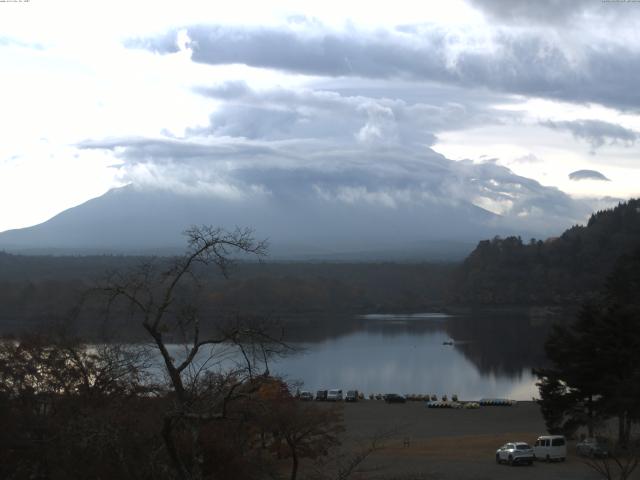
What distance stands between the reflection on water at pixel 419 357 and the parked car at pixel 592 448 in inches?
383

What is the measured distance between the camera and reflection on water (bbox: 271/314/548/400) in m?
29.9

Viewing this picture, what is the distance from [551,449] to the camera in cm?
1392

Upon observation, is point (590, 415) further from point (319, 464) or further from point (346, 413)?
point (346, 413)

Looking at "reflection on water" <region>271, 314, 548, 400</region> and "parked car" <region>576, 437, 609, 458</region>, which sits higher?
"parked car" <region>576, 437, 609, 458</region>

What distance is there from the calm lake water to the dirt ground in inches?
115

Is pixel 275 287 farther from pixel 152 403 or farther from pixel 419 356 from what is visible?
pixel 152 403

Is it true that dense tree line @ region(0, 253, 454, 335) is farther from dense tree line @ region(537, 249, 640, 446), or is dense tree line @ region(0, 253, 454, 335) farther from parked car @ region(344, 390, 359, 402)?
dense tree line @ region(537, 249, 640, 446)

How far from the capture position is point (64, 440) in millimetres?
6105

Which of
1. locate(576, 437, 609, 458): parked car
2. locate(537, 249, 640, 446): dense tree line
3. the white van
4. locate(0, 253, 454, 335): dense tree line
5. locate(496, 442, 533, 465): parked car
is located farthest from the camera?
locate(0, 253, 454, 335): dense tree line

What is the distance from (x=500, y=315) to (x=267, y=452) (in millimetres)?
53483

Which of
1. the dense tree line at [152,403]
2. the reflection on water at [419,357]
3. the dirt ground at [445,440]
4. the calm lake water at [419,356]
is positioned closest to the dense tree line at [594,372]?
the dirt ground at [445,440]

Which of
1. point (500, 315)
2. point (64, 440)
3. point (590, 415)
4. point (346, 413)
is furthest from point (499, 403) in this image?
point (500, 315)

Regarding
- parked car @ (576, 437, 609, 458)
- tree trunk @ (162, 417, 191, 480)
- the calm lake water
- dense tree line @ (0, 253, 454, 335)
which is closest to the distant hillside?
dense tree line @ (0, 253, 454, 335)

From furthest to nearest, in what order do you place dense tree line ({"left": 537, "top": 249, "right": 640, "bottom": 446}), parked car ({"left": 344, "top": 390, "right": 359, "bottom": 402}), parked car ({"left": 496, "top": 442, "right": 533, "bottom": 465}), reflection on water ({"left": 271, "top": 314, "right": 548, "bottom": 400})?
reflection on water ({"left": 271, "top": 314, "right": 548, "bottom": 400}) → parked car ({"left": 344, "top": 390, "right": 359, "bottom": 402}) → dense tree line ({"left": 537, "top": 249, "right": 640, "bottom": 446}) → parked car ({"left": 496, "top": 442, "right": 533, "bottom": 465})
